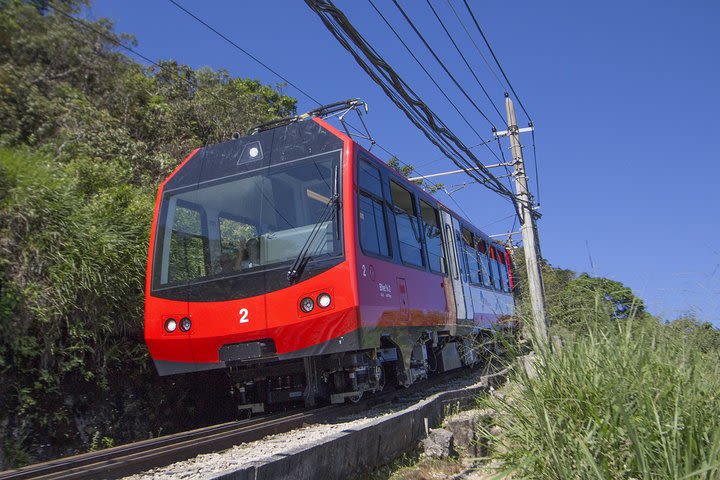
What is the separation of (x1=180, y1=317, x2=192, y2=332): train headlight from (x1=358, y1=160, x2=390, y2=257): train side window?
2143 mm

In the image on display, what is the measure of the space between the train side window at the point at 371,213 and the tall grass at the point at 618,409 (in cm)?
243

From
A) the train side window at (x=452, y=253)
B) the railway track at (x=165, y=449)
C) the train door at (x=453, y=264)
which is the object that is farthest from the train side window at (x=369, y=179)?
the train side window at (x=452, y=253)

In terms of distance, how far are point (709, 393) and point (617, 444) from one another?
877 millimetres

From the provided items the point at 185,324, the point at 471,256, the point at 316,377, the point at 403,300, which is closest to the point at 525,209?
the point at 471,256

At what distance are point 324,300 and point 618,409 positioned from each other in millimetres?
3081

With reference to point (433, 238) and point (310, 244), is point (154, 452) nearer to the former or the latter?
point (310, 244)

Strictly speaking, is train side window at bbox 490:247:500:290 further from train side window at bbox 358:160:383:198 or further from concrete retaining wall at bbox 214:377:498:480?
concrete retaining wall at bbox 214:377:498:480

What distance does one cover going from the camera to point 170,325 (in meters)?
6.49

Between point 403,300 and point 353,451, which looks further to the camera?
point 403,300

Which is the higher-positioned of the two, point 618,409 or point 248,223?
point 248,223

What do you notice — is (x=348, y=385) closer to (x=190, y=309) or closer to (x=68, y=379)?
(x=190, y=309)

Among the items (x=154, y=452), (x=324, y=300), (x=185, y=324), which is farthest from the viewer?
(x=185, y=324)

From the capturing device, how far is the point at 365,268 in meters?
6.16

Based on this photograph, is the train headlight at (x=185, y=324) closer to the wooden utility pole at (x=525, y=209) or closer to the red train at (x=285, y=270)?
the red train at (x=285, y=270)
